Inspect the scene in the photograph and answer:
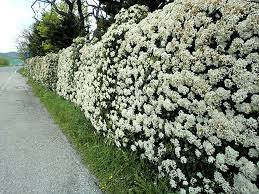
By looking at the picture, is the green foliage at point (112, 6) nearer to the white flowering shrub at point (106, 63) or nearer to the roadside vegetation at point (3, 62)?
the white flowering shrub at point (106, 63)

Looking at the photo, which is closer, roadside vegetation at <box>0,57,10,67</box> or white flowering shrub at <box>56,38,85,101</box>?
white flowering shrub at <box>56,38,85,101</box>

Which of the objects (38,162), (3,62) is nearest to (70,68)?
(38,162)

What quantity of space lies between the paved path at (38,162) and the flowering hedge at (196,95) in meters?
0.93

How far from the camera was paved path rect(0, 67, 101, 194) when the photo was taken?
568 centimetres

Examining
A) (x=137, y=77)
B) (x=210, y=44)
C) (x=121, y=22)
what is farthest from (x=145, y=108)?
(x=121, y=22)

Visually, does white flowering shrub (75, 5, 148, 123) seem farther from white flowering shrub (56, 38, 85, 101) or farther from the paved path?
white flowering shrub (56, 38, 85, 101)

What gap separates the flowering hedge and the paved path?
93 cm

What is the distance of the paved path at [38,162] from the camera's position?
5684 mm

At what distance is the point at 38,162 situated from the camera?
6910mm

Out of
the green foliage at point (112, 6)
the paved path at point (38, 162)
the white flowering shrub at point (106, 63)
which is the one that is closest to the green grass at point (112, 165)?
the paved path at point (38, 162)

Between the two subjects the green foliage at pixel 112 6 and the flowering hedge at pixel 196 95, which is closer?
the flowering hedge at pixel 196 95

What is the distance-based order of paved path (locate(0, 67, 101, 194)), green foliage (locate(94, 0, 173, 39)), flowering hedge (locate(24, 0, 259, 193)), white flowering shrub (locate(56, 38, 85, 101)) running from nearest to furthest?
flowering hedge (locate(24, 0, 259, 193)) < paved path (locate(0, 67, 101, 194)) < green foliage (locate(94, 0, 173, 39)) < white flowering shrub (locate(56, 38, 85, 101))

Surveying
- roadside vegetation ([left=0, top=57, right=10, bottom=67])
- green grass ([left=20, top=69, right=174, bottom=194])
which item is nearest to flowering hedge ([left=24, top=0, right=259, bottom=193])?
green grass ([left=20, top=69, right=174, bottom=194])

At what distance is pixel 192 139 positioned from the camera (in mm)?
4348
